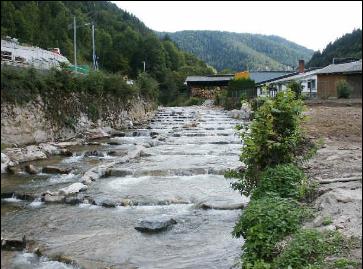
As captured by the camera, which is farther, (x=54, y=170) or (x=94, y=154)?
(x=94, y=154)

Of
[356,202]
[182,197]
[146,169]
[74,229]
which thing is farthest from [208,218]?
[146,169]

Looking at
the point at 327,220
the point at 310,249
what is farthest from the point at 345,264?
the point at 327,220

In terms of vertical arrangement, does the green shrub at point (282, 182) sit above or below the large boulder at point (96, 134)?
below

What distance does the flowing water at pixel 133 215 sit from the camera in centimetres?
773

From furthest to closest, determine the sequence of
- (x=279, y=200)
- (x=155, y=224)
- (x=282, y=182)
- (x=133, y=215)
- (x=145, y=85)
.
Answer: (x=145, y=85) → (x=133, y=215) → (x=155, y=224) → (x=282, y=182) → (x=279, y=200)

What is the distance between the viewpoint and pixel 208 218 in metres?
9.91

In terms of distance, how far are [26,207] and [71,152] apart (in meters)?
7.85

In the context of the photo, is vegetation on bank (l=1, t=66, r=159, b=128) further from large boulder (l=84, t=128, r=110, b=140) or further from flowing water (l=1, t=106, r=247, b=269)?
flowing water (l=1, t=106, r=247, b=269)

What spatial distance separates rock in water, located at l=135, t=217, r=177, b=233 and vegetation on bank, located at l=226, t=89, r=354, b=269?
1.60m

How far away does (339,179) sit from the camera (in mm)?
7672

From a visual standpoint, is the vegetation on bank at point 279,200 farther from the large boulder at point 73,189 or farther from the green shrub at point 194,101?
the green shrub at point 194,101

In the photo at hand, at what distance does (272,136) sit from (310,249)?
12.0 feet

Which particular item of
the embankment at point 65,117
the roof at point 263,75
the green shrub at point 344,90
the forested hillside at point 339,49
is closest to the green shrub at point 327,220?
the embankment at point 65,117

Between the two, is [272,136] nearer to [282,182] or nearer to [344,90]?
[282,182]
